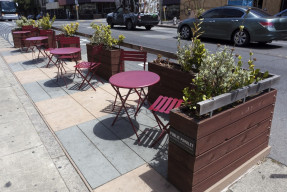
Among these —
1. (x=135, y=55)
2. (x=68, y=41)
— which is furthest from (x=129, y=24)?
(x=135, y=55)

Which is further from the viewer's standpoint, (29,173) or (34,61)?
(34,61)

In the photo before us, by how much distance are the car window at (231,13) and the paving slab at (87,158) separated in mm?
9755

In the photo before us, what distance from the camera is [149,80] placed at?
3.51m

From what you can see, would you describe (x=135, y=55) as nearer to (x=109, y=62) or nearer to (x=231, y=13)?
(x=109, y=62)

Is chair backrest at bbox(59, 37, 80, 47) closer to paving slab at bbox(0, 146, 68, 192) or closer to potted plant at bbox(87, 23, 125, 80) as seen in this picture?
potted plant at bbox(87, 23, 125, 80)

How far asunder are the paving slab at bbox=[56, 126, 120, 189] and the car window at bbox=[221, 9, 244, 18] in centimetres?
976

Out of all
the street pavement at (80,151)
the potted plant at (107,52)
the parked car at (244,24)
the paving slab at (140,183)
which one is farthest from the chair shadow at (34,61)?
the paving slab at (140,183)

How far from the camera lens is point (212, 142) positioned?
220 cm

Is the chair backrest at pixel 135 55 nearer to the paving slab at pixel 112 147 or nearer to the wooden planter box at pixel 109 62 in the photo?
the wooden planter box at pixel 109 62

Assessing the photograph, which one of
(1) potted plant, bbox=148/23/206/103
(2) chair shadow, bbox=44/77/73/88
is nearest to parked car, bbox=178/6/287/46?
(1) potted plant, bbox=148/23/206/103

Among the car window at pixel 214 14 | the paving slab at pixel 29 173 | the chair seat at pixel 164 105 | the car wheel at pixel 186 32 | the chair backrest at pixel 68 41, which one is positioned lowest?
the paving slab at pixel 29 173

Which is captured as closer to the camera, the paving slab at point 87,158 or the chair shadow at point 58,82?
the paving slab at point 87,158

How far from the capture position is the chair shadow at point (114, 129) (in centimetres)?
355

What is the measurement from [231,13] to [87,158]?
10.4 metres
